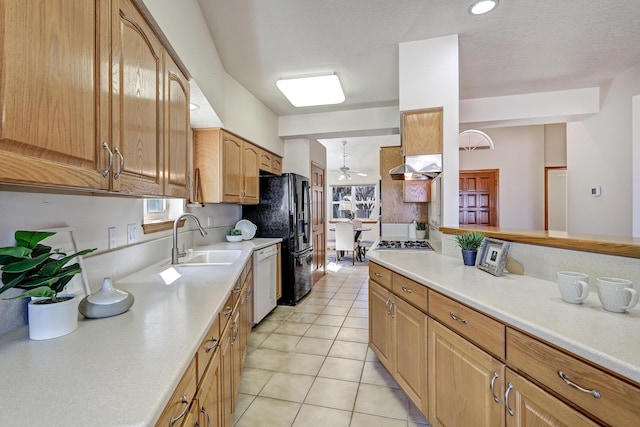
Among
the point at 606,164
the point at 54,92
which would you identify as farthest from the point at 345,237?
the point at 54,92

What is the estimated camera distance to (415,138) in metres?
2.49

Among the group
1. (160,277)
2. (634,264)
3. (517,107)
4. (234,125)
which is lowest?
(160,277)

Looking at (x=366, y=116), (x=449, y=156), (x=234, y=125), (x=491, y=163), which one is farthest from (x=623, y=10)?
(x=491, y=163)

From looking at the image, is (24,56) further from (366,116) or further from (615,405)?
(366,116)

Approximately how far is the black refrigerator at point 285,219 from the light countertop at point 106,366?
99.8 inches

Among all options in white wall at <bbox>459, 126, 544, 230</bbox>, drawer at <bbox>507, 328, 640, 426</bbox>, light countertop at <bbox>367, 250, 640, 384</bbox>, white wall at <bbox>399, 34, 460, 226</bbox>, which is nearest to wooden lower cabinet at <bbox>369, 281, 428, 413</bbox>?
light countertop at <bbox>367, 250, 640, 384</bbox>

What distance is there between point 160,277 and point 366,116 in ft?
10.6

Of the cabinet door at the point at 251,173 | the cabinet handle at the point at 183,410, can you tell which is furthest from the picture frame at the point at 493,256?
the cabinet door at the point at 251,173

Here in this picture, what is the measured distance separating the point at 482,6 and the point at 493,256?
169cm

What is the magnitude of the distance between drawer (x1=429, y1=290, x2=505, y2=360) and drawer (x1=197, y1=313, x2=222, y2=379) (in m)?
1.04

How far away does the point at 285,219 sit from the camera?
12.3ft

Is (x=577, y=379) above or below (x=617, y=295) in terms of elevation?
below

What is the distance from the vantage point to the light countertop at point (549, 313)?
0.79 meters

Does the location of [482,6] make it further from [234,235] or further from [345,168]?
[345,168]
